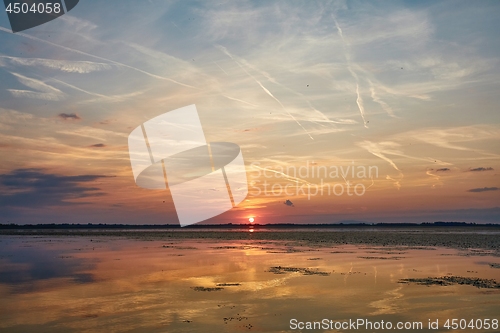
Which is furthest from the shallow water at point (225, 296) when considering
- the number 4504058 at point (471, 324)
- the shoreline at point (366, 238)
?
the shoreline at point (366, 238)

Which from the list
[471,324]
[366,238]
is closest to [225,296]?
[471,324]

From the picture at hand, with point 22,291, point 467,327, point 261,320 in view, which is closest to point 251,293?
point 261,320

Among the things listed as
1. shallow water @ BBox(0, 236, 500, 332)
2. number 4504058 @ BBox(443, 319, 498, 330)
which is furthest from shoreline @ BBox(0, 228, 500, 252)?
number 4504058 @ BBox(443, 319, 498, 330)

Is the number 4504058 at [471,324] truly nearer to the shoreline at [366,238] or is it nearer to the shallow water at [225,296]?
the shallow water at [225,296]

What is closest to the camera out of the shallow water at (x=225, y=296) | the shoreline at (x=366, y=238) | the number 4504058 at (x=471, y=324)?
the number 4504058 at (x=471, y=324)

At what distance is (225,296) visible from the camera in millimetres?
19141

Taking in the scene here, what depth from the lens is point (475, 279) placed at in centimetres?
2377

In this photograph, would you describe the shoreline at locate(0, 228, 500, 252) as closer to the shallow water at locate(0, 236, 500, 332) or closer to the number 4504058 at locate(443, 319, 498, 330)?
the shallow water at locate(0, 236, 500, 332)

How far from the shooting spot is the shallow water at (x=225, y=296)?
1491cm

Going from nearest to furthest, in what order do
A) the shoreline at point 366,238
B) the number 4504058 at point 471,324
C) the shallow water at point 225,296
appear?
the number 4504058 at point 471,324
the shallow water at point 225,296
the shoreline at point 366,238

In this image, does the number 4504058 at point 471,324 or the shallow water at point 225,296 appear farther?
the shallow water at point 225,296

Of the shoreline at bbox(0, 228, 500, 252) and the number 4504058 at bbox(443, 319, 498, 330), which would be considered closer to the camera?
the number 4504058 at bbox(443, 319, 498, 330)

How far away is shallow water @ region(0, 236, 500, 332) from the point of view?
14.9 meters

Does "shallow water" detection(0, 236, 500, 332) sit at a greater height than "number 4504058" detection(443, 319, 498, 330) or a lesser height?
greater
